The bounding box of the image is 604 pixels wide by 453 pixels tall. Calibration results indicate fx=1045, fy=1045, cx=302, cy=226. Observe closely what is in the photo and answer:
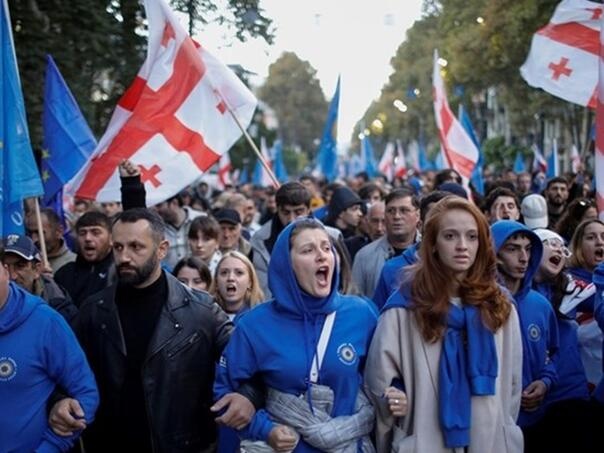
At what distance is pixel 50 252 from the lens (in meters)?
8.38

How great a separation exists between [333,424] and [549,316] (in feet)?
5.66

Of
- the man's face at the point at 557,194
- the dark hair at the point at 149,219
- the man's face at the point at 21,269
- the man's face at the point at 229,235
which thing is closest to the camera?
the dark hair at the point at 149,219

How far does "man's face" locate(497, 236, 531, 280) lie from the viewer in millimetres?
5551

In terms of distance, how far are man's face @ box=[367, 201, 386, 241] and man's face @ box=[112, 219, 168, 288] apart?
4.06 metres

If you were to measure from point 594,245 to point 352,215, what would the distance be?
13.0 feet

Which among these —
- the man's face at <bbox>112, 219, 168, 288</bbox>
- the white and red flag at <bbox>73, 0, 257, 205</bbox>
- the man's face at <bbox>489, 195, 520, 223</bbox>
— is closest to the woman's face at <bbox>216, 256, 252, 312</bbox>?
the man's face at <bbox>112, 219, 168, 288</bbox>

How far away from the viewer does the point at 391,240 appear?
7660mm

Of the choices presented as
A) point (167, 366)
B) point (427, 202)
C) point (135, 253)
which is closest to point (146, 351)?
point (167, 366)

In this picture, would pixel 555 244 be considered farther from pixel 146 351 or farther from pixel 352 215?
pixel 352 215

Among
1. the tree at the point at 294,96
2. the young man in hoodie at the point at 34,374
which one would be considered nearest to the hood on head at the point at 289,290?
the young man in hoodie at the point at 34,374

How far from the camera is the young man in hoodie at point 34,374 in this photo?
4.68 meters

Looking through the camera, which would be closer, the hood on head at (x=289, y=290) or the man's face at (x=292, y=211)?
the hood on head at (x=289, y=290)

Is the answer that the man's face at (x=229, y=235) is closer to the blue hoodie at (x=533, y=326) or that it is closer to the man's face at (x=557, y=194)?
the man's face at (x=557, y=194)

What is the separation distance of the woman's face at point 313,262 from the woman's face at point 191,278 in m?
2.62
